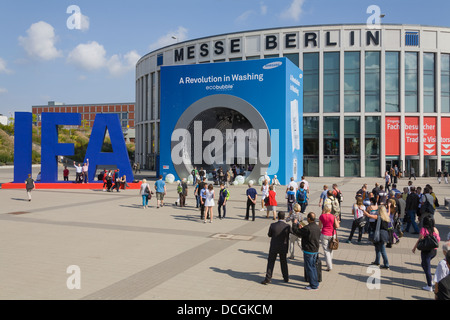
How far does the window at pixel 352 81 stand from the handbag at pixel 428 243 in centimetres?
3563

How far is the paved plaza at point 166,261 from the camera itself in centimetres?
705

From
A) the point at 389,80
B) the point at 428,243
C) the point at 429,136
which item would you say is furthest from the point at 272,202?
the point at 429,136

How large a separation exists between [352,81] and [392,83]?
3.93 metres

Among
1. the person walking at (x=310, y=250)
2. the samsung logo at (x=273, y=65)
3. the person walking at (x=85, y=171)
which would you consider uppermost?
the samsung logo at (x=273, y=65)

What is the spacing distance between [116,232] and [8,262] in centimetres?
372

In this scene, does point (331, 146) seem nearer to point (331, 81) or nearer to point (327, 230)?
point (331, 81)

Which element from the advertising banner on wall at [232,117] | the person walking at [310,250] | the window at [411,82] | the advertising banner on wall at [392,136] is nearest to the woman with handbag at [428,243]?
the person walking at [310,250]

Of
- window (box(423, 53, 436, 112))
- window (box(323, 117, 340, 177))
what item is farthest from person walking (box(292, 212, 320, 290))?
window (box(423, 53, 436, 112))

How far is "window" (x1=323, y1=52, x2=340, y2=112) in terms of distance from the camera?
41219mm

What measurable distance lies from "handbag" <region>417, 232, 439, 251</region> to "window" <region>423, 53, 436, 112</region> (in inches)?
1485

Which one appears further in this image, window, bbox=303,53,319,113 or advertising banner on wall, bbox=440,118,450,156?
window, bbox=303,53,319,113

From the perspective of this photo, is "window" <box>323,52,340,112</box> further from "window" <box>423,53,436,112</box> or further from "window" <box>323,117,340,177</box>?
"window" <box>423,53,436,112</box>

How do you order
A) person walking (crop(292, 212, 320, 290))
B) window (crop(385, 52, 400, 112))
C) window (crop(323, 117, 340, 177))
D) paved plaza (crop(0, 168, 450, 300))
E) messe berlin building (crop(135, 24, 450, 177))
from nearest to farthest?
paved plaza (crop(0, 168, 450, 300)) < person walking (crop(292, 212, 320, 290)) < messe berlin building (crop(135, 24, 450, 177)) < window (crop(385, 52, 400, 112)) < window (crop(323, 117, 340, 177))

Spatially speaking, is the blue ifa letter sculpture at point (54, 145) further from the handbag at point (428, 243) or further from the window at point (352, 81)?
the window at point (352, 81)
